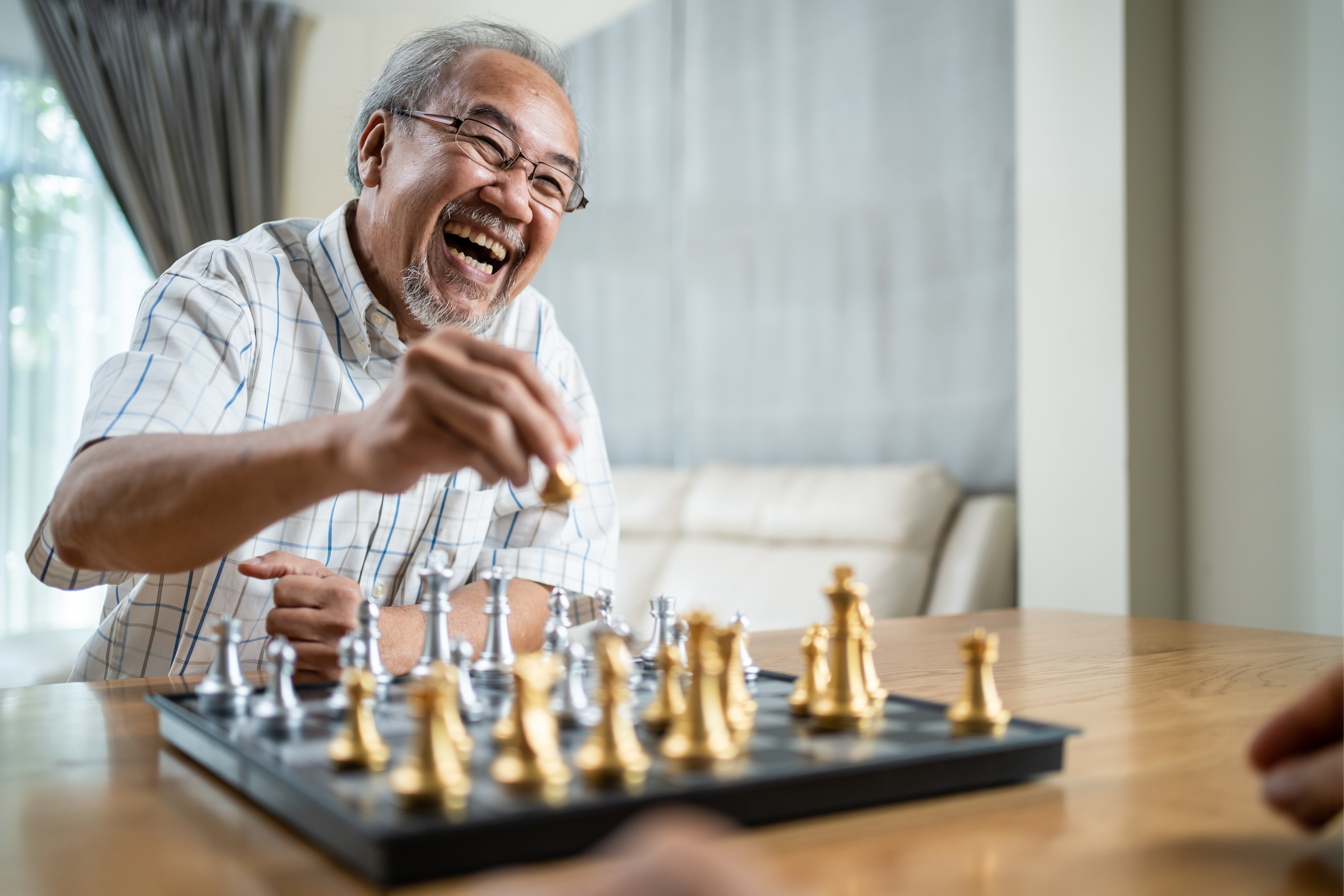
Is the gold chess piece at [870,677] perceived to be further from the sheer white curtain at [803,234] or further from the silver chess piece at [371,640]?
the sheer white curtain at [803,234]

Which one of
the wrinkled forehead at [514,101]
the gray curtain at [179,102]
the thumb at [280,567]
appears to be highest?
the gray curtain at [179,102]

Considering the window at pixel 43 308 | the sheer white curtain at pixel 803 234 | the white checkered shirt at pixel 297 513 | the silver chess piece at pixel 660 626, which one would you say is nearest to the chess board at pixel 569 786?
the silver chess piece at pixel 660 626

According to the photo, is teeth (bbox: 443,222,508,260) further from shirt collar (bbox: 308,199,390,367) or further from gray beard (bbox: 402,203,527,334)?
shirt collar (bbox: 308,199,390,367)

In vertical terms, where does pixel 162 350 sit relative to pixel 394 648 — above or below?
above

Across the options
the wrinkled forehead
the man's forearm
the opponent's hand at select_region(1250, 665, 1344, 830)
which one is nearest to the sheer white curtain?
the wrinkled forehead

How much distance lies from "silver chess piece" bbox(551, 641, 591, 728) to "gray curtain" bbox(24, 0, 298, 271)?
4663mm

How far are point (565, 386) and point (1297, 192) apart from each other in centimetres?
175

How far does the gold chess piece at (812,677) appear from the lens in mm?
766

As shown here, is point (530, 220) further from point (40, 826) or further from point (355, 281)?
point (40, 826)

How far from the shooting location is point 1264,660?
4.03 feet

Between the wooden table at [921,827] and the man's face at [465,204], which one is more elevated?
the man's face at [465,204]

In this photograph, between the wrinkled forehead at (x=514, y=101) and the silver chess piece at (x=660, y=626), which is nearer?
the silver chess piece at (x=660, y=626)

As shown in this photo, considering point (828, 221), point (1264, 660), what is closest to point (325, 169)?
point (828, 221)

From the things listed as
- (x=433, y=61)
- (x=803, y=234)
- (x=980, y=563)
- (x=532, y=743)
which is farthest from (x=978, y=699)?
(x=803, y=234)
